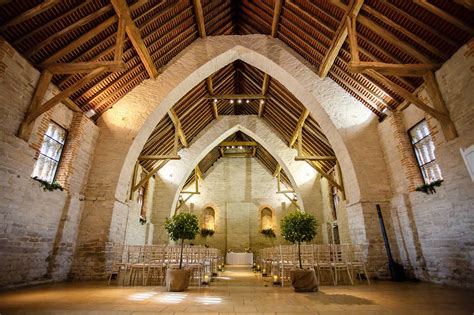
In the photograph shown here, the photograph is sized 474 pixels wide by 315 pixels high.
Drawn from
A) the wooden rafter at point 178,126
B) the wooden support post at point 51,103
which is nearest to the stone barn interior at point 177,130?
the wooden support post at point 51,103

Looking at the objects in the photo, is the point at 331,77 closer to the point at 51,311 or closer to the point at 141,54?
the point at 141,54

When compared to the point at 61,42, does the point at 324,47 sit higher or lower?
higher

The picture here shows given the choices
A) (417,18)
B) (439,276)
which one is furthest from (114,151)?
(439,276)

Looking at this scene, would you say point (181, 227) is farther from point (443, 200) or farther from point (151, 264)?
point (443, 200)

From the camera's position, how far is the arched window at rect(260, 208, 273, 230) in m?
15.3

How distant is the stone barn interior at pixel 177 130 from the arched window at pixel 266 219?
288 inches

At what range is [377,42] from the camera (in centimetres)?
550

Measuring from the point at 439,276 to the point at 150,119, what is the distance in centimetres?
812

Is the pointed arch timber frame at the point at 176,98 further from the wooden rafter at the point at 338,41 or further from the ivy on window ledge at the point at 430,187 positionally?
the ivy on window ledge at the point at 430,187

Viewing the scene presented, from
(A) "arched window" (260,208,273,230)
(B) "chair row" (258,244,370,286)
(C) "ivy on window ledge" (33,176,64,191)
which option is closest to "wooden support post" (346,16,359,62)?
(B) "chair row" (258,244,370,286)

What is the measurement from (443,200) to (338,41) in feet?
14.2

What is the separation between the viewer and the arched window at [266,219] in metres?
15.3

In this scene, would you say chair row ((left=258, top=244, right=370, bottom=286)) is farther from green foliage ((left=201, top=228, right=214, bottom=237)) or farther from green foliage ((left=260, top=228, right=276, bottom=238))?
green foliage ((left=201, top=228, right=214, bottom=237))

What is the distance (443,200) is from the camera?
4.88m
